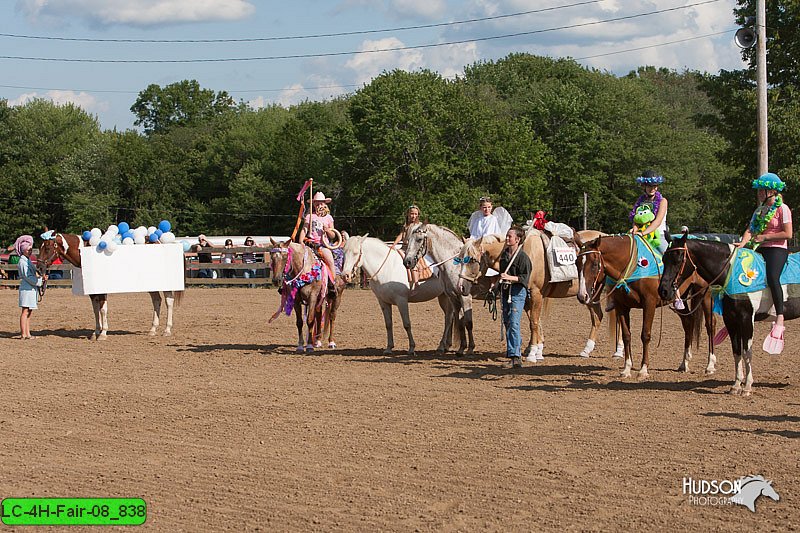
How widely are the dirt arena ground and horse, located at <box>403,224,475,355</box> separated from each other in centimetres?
92

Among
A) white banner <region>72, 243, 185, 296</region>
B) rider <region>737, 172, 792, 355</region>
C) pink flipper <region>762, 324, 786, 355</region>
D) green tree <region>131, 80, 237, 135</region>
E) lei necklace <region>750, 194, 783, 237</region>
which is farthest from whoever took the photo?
green tree <region>131, 80, 237, 135</region>

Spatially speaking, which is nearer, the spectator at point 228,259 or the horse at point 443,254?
the horse at point 443,254

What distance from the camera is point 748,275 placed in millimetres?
10742

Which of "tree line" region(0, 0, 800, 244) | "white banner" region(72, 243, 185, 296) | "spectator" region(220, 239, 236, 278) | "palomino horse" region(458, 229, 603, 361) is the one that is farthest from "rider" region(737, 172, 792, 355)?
"spectator" region(220, 239, 236, 278)

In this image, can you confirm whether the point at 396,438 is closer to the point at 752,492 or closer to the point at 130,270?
the point at 752,492

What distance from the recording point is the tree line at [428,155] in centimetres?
5016

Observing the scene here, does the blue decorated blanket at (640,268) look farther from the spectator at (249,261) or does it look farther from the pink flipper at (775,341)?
the spectator at (249,261)

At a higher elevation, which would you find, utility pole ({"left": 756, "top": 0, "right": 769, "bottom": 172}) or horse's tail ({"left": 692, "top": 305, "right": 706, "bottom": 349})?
utility pole ({"left": 756, "top": 0, "right": 769, "bottom": 172})

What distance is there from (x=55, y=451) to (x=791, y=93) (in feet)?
99.4

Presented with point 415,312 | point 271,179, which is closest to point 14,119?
point 271,179

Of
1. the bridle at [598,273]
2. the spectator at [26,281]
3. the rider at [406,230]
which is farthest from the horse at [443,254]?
the spectator at [26,281]

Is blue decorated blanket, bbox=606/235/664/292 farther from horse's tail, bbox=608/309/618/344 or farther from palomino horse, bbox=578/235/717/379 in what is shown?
horse's tail, bbox=608/309/618/344

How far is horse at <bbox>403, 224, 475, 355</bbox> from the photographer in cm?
1433

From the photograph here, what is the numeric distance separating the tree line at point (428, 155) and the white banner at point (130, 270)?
21870 millimetres
